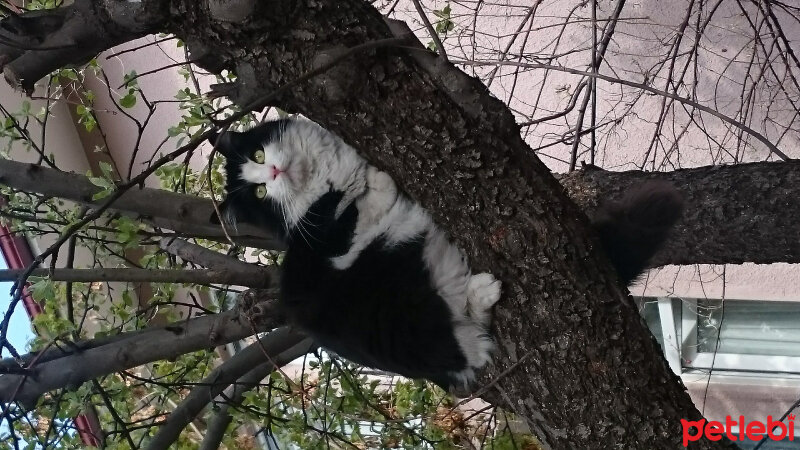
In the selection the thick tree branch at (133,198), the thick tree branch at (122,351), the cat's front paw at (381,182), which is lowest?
the thick tree branch at (122,351)

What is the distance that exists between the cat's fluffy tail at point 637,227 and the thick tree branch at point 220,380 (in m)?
0.62

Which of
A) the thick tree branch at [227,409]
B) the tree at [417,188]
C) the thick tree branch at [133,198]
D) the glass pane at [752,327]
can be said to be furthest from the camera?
the glass pane at [752,327]

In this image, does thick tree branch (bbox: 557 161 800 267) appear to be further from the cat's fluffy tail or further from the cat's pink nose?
the cat's pink nose

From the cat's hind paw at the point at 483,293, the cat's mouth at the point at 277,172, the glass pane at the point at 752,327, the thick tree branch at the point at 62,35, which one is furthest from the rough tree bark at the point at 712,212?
the glass pane at the point at 752,327

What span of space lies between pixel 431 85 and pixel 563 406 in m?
0.47

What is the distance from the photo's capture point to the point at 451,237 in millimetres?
917

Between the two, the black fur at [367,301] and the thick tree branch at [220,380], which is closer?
the black fur at [367,301]

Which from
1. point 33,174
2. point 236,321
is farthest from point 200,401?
point 33,174

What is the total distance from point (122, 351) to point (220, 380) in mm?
247

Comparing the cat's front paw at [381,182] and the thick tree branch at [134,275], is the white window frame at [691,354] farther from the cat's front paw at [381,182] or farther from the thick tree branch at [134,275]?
the thick tree branch at [134,275]

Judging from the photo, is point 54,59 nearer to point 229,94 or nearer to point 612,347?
point 229,94

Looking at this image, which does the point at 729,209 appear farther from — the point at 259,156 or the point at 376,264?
the point at 259,156

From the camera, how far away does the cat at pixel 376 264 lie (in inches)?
38.4

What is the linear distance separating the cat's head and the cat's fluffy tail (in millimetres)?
426
